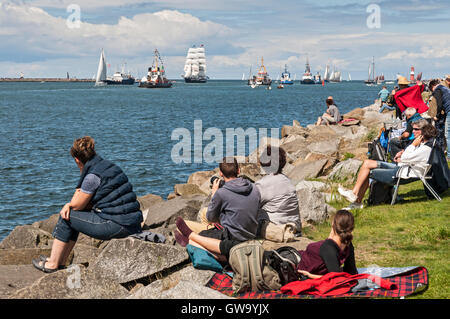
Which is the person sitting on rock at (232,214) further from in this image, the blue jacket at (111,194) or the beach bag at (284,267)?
the beach bag at (284,267)

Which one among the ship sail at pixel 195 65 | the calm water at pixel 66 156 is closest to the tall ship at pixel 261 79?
the ship sail at pixel 195 65

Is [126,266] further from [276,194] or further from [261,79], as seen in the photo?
[261,79]

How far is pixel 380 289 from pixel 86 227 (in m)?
3.44

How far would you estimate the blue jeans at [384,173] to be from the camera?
9.26 metres

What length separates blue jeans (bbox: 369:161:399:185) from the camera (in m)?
9.26

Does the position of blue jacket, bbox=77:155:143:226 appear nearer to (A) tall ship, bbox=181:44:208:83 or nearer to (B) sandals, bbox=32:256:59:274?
(B) sandals, bbox=32:256:59:274

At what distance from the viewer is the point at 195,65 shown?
184 metres

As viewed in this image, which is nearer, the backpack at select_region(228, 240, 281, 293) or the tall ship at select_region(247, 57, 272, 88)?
the backpack at select_region(228, 240, 281, 293)

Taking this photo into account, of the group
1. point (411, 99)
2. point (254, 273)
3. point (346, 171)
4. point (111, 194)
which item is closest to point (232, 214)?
point (254, 273)

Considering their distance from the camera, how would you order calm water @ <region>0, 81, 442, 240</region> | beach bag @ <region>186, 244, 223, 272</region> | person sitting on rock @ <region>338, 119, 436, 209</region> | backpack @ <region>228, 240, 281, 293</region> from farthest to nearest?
calm water @ <region>0, 81, 442, 240</region> < person sitting on rock @ <region>338, 119, 436, 209</region> < beach bag @ <region>186, 244, 223, 272</region> < backpack @ <region>228, 240, 281, 293</region>

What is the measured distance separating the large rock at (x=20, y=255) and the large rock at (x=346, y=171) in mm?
6670

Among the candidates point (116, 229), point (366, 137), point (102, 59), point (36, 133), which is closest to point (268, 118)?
point (36, 133)

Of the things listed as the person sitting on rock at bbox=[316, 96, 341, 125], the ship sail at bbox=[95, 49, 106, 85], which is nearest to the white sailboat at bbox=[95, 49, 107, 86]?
the ship sail at bbox=[95, 49, 106, 85]

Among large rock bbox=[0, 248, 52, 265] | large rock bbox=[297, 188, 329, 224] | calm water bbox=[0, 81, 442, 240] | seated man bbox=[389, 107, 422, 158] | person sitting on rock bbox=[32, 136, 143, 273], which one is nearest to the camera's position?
person sitting on rock bbox=[32, 136, 143, 273]
